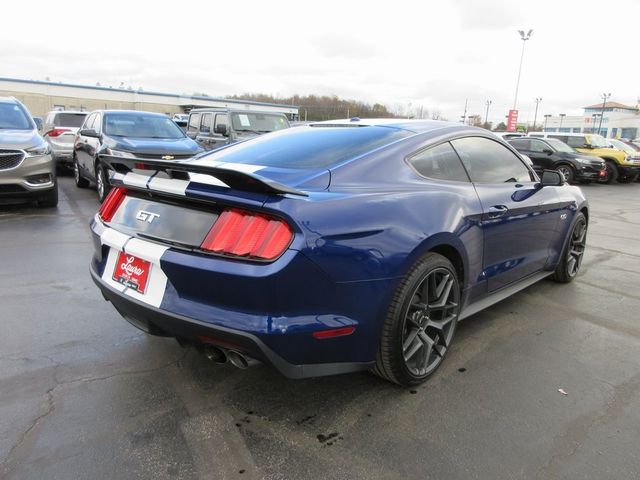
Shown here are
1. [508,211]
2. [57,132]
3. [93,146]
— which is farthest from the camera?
[57,132]

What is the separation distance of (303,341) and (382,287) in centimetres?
50

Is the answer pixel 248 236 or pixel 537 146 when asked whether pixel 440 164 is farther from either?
pixel 537 146

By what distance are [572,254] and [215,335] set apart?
4146 mm

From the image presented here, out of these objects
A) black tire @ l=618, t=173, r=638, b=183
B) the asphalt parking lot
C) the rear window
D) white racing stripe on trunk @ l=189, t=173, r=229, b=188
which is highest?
the rear window

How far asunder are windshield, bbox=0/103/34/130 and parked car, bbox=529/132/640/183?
1714 cm

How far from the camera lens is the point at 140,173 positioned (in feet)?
9.27

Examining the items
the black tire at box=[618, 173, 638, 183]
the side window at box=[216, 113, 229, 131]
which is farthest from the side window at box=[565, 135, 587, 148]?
the side window at box=[216, 113, 229, 131]

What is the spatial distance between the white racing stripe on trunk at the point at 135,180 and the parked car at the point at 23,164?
5.41m

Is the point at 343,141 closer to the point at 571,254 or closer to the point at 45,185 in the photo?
the point at 571,254

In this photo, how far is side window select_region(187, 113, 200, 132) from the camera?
44.2 ft

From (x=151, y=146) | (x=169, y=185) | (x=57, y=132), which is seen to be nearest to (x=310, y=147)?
(x=169, y=185)

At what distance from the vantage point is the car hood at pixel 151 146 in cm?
812

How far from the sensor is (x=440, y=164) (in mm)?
3199

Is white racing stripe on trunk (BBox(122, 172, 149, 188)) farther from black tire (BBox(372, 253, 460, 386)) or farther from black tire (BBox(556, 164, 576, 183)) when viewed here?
black tire (BBox(556, 164, 576, 183))
